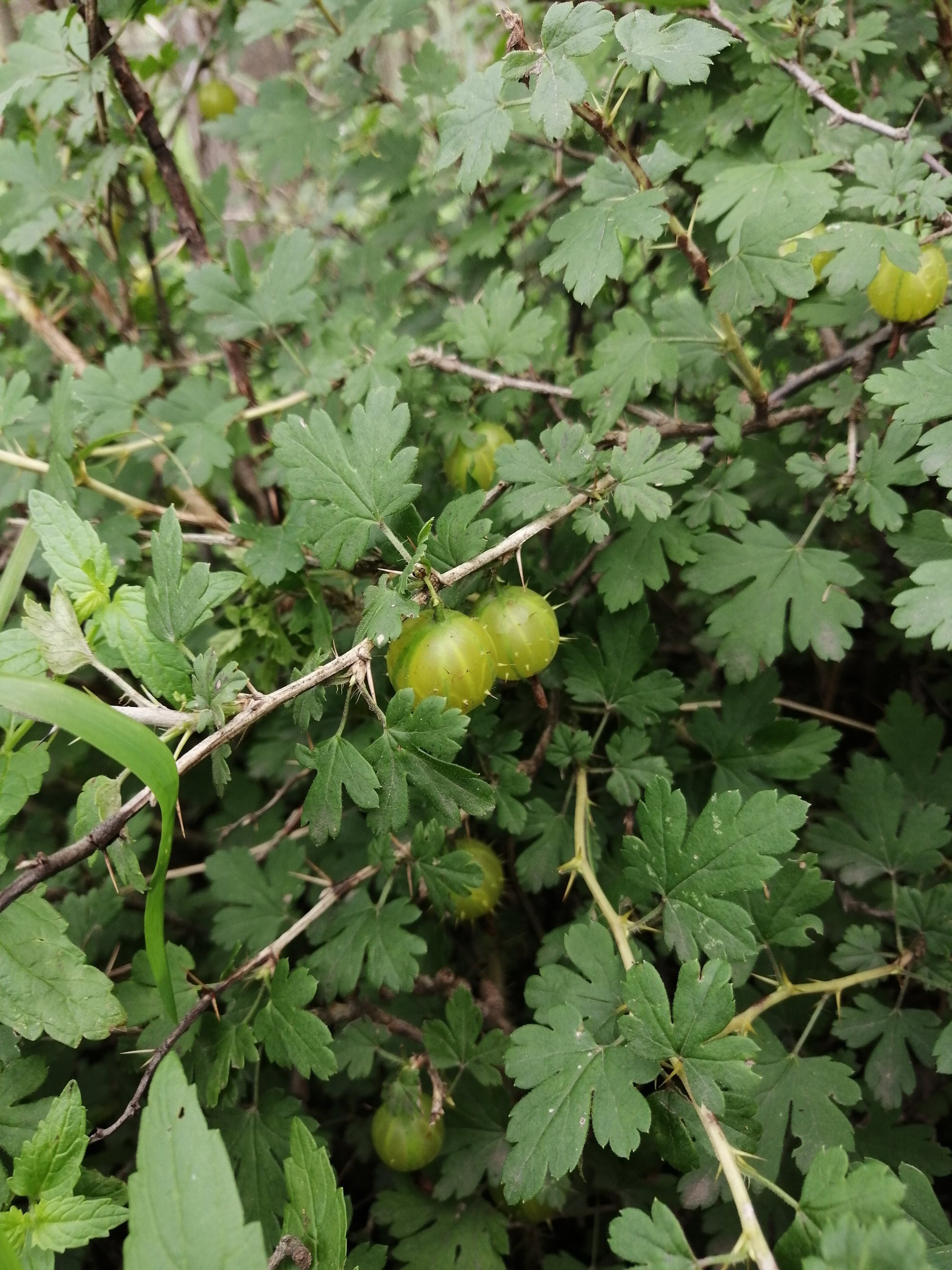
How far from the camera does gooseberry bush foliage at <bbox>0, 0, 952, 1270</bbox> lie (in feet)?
2.95

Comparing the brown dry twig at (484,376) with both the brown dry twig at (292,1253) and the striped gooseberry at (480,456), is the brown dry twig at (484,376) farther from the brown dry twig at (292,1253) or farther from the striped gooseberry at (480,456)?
the brown dry twig at (292,1253)

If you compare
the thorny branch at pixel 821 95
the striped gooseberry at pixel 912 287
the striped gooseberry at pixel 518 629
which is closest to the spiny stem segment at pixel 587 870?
the striped gooseberry at pixel 518 629

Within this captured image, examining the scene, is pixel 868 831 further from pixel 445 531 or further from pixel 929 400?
pixel 445 531

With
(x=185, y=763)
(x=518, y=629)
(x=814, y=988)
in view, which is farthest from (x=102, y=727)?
(x=814, y=988)

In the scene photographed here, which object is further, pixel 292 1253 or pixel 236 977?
pixel 236 977

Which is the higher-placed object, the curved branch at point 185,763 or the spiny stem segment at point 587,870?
the curved branch at point 185,763

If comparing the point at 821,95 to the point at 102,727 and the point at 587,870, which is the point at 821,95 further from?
the point at 102,727

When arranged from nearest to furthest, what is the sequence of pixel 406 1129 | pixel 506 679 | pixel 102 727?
pixel 102 727 → pixel 506 679 → pixel 406 1129

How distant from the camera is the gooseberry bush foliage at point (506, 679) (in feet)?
2.95

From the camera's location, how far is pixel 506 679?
1.09 metres

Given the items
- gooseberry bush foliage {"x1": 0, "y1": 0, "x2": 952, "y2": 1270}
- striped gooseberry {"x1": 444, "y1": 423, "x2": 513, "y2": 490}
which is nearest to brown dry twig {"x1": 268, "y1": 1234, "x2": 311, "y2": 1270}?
gooseberry bush foliage {"x1": 0, "y1": 0, "x2": 952, "y2": 1270}

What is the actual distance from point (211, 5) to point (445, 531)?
1807 mm

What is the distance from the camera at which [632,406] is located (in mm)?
1325

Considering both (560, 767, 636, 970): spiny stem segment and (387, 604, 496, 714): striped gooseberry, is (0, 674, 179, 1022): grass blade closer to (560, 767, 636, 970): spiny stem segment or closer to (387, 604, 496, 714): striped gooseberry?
(387, 604, 496, 714): striped gooseberry
